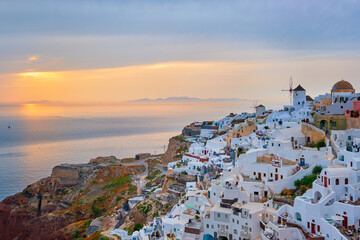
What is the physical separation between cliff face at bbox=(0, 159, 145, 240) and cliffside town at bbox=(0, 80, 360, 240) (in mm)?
180

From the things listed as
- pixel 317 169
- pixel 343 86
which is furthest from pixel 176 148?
pixel 317 169

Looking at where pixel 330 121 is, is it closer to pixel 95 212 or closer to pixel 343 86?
pixel 343 86

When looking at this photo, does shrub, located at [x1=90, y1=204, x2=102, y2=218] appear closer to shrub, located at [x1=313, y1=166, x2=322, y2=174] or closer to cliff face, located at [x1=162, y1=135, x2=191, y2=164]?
cliff face, located at [x1=162, y1=135, x2=191, y2=164]

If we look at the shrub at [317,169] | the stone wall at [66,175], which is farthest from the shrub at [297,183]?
the stone wall at [66,175]

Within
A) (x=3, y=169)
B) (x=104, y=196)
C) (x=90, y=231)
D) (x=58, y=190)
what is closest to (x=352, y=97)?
(x=90, y=231)

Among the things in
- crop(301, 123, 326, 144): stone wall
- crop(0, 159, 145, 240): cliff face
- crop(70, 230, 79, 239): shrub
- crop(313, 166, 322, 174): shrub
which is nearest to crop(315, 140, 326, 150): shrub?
crop(301, 123, 326, 144): stone wall

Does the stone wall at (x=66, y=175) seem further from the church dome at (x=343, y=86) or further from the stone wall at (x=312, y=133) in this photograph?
the church dome at (x=343, y=86)

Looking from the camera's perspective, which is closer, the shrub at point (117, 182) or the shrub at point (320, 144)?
the shrub at point (320, 144)

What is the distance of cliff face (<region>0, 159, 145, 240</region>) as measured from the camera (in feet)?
154

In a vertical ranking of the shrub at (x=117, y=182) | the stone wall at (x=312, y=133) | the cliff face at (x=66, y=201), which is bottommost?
the cliff face at (x=66, y=201)

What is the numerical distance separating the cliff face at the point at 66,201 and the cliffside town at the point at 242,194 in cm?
Answer: 18

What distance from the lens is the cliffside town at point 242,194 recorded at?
2123 cm

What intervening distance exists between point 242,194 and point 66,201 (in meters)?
38.1

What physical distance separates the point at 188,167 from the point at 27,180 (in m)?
49.5
